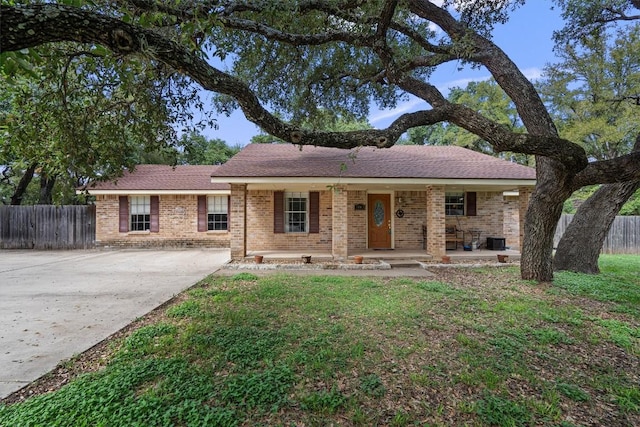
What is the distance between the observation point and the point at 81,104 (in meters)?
5.38

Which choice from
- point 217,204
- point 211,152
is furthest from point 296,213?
point 211,152

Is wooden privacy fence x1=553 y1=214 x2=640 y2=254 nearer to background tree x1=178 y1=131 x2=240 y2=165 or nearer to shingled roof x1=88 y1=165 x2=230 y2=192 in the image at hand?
shingled roof x1=88 y1=165 x2=230 y2=192

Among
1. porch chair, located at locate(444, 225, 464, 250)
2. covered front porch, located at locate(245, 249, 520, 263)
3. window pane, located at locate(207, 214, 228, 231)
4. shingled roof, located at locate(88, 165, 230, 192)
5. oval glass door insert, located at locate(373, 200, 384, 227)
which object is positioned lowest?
covered front porch, located at locate(245, 249, 520, 263)

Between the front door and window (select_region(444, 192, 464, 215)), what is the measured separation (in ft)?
8.24

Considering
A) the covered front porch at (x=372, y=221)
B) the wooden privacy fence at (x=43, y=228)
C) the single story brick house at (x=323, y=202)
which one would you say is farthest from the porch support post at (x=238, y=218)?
the wooden privacy fence at (x=43, y=228)

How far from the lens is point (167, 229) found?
1520cm

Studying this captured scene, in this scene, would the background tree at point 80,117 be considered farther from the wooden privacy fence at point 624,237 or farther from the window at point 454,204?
the wooden privacy fence at point 624,237

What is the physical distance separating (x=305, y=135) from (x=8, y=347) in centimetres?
478

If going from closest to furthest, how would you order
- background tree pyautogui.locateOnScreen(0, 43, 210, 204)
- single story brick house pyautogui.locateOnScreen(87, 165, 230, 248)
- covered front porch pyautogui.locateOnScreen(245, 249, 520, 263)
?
background tree pyautogui.locateOnScreen(0, 43, 210, 204)
covered front porch pyautogui.locateOnScreen(245, 249, 520, 263)
single story brick house pyautogui.locateOnScreen(87, 165, 230, 248)

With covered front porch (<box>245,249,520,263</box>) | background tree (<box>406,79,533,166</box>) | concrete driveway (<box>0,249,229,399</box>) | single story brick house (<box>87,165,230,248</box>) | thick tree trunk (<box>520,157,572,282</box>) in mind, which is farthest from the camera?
background tree (<box>406,79,533,166</box>)

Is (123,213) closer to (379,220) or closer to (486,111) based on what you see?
(379,220)

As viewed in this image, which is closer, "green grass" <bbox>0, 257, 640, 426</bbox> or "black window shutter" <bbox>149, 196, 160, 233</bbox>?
"green grass" <bbox>0, 257, 640, 426</bbox>

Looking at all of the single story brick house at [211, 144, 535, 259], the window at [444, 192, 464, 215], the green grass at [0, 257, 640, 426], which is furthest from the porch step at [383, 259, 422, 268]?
the green grass at [0, 257, 640, 426]

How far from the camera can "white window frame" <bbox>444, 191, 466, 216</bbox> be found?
1290 centimetres
